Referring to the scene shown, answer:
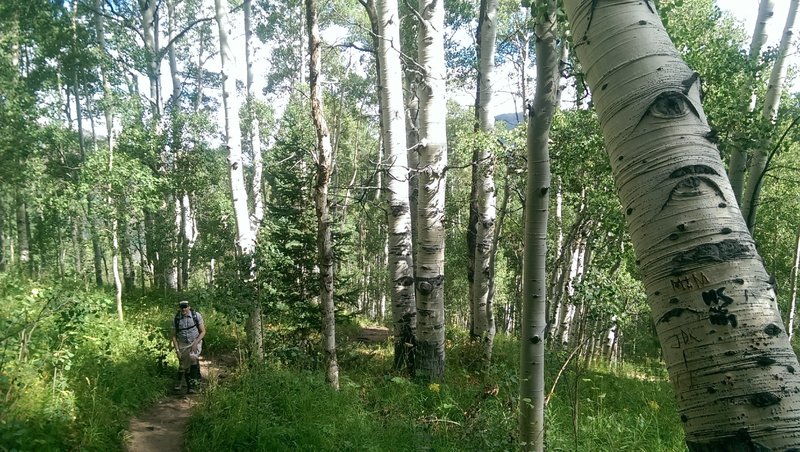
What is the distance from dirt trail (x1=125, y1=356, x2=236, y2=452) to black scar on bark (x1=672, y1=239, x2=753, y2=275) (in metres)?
5.81

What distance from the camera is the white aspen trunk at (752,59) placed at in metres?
5.82

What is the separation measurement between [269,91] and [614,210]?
21.4 m

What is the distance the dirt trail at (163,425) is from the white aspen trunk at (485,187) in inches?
179

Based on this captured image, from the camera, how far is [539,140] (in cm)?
281

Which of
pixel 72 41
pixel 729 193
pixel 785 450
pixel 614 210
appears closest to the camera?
pixel 785 450

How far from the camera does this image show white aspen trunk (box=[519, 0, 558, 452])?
2711 millimetres

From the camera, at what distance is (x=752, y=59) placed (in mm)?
6273

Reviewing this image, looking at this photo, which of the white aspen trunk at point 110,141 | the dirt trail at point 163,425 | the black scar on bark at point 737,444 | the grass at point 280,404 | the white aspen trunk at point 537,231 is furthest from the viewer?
the white aspen trunk at point 110,141

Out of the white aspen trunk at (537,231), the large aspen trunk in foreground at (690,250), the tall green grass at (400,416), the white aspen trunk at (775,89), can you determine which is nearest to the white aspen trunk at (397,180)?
the tall green grass at (400,416)

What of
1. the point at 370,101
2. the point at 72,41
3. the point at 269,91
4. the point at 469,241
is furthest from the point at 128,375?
the point at 269,91

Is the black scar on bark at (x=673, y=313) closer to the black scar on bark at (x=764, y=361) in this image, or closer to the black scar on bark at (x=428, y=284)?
the black scar on bark at (x=764, y=361)

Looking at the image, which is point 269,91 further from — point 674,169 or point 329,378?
point 674,169

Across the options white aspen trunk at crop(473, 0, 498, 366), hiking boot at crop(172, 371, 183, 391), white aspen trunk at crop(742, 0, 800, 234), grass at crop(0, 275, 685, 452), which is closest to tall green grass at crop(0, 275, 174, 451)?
grass at crop(0, 275, 685, 452)

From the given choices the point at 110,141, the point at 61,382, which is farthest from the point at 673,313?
the point at 110,141
